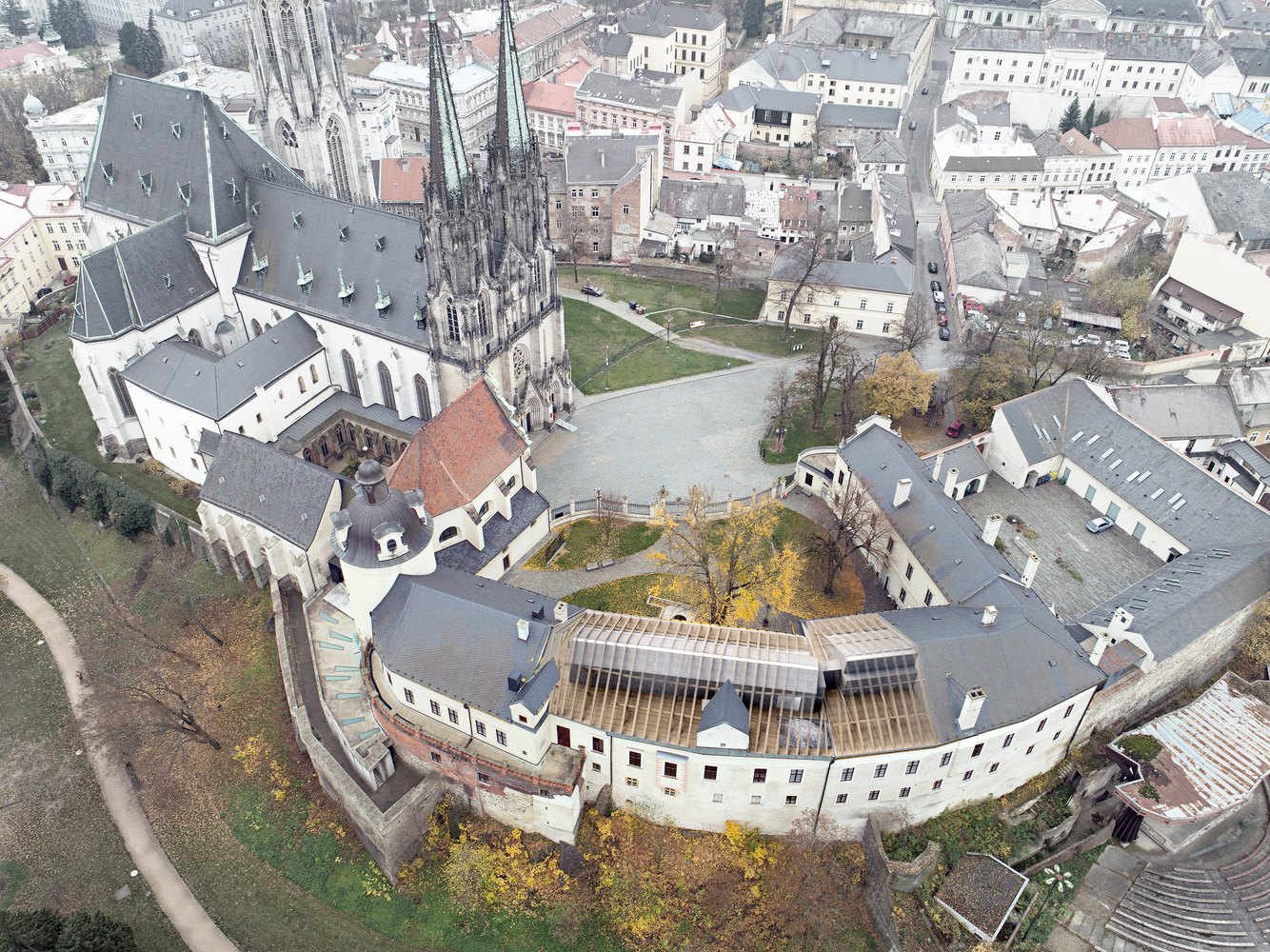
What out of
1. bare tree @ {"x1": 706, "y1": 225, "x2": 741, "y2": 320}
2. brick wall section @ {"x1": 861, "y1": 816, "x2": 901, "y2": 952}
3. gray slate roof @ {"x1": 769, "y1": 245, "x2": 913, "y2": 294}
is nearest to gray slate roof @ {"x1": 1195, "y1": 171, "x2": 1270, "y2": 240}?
gray slate roof @ {"x1": 769, "y1": 245, "x2": 913, "y2": 294}

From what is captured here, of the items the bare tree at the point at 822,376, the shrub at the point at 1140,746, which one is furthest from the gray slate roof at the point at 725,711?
the bare tree at the point at 822,376

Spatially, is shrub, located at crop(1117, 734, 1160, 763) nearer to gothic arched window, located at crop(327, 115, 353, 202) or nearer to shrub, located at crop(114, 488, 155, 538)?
shrub, located at crop(114, 488, 155, 538)

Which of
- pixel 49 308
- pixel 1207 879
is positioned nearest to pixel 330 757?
pixel 1207 879

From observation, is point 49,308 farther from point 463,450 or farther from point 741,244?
point 741,244

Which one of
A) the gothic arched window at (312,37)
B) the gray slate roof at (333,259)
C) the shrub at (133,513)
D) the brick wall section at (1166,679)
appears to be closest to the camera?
the brick wall section at (1166,679)

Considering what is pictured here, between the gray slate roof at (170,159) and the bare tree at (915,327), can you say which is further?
the bare tree at (915,327)

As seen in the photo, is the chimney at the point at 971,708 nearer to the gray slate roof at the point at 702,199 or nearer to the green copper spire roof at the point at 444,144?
the green copper spire roof at the point at 444,144

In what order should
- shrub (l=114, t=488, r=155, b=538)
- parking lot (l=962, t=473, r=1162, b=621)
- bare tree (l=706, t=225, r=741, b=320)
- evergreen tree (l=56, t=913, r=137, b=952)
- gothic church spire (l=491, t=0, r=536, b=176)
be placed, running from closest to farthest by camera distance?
evergreen tree (l=56, t=913, r=137, b=952)
gothic church spire (l=491, t=0, r=536, b=176)
parking lot (l=962, t=473, r=1162, b=621)
shrub (l=114, t=488, r=155, b=538)
bare tree (l=706, t=225, r=741, b=320)
